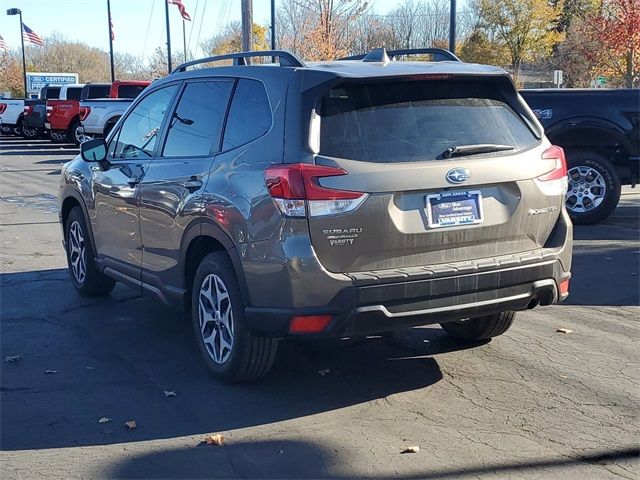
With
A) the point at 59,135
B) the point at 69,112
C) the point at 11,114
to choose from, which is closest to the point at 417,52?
the point at 69,112

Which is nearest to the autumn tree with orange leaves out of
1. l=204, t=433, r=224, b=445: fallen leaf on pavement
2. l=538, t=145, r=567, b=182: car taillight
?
l=538, t=145, r=567, b=182: car taillight

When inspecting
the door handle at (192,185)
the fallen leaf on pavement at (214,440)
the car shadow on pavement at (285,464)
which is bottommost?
the car shadow on pavement at (285,464)

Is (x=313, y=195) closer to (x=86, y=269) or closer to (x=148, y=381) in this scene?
(x=148, y=381)

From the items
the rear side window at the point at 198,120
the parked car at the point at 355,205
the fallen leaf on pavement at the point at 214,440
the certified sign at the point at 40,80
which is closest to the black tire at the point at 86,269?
the rear side window at the point at 198,120

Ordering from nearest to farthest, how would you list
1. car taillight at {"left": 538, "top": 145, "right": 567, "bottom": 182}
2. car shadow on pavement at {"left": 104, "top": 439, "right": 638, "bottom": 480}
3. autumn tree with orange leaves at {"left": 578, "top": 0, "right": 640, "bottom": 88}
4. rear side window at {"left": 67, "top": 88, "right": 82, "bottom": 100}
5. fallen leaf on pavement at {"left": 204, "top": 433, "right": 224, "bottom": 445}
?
car shadow on pavement at {"left": 104, "top": 439, "right": 638, "bottom": 480}, fallen leaf on pavement at {"left": 204, "top": 433, "right": 224, "bottom": 445}, car taillight at {"left": 538, "top": 145, "right": 567, "bottom": 182}, rear side window at {"left": 67, "top": 88, "right": 82, "bottom": 100}, autumn tree with orange leaves at {"left": 578, "top": 0, "right": 640, "bottom": 88}

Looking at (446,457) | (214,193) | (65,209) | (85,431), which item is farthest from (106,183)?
(446,457)

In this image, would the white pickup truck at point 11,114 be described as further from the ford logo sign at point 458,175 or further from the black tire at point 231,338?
the ford logo sign at point 458,175

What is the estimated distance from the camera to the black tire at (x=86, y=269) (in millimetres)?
7242

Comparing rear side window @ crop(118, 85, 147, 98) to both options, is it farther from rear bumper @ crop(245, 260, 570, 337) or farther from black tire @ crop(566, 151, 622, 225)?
rear bumper @ crop(245, 260, 570, 337)

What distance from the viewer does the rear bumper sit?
438 centimetres

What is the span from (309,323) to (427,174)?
3.37 feet

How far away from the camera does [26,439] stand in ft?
14.6

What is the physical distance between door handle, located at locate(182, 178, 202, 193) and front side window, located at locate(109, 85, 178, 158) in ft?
2.76

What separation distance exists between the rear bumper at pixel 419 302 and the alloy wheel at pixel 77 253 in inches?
128
